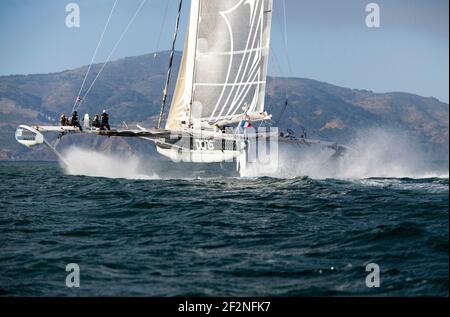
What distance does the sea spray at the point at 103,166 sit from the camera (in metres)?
41.5

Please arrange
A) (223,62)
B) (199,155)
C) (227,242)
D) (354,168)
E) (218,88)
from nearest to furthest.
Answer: (227,242) < (199,155) < (223,62) < (218,88) < (354,168)

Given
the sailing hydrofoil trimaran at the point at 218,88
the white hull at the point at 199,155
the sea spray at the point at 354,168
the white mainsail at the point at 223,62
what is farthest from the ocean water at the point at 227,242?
the white mainsail at the point at 223,62

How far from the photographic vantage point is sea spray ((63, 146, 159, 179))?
41.5 m

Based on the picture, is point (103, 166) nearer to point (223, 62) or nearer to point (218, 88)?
point (218, 88)

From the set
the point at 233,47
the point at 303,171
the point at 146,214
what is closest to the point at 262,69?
the point at 233,47

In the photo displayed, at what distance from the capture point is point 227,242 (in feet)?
56.0

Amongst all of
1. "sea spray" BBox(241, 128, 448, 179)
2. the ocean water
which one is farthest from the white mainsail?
the ocean water

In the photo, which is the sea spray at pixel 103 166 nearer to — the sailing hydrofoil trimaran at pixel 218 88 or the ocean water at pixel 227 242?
the sailing hydrofoil trimaran at pixel 218 88

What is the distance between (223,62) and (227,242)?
87.8 feet

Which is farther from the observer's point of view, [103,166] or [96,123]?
[103,166]

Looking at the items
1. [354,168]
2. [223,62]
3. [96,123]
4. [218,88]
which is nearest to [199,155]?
[218,88]

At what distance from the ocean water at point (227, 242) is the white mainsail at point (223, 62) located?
14.4m

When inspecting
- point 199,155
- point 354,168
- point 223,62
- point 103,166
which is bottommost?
point 354,168
